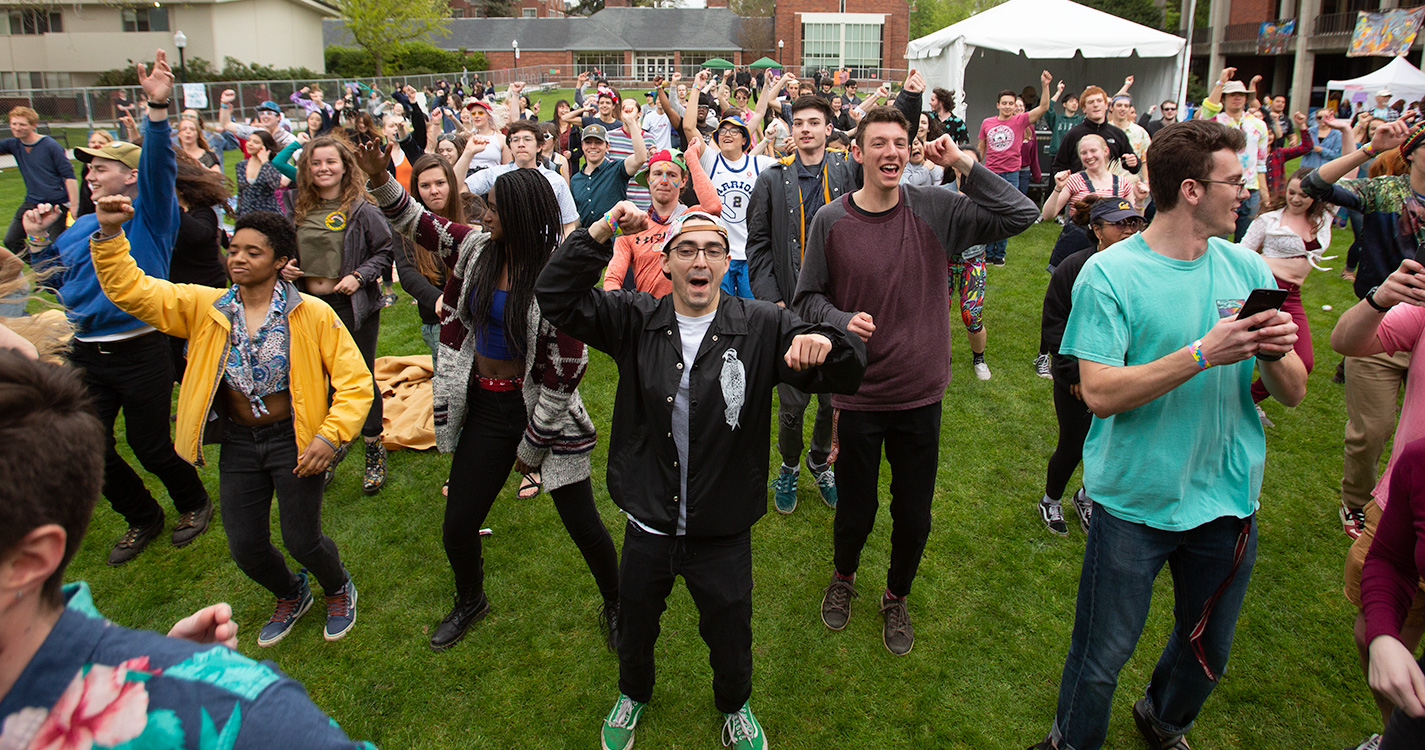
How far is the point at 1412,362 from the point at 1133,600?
48.6 inches

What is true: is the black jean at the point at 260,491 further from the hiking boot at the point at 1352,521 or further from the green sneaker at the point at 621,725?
the hiking boot at the point at 1352,521

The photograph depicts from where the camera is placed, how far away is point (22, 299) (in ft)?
9.05

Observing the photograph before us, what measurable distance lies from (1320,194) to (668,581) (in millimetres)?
3818

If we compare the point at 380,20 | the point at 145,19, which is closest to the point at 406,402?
the point at 145,19

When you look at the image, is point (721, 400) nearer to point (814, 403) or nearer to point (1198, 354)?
point (1198, 354)

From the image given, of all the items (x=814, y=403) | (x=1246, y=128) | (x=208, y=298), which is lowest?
(x=814, y=403)

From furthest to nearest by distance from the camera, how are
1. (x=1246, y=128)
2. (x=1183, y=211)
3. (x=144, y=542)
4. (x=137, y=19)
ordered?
(x=137, y=19)
(x=1246, y=128)
(x=144, y=542)
(x=1183, y=211)

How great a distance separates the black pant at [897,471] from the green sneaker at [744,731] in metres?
1.00

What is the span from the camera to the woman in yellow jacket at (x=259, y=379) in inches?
136


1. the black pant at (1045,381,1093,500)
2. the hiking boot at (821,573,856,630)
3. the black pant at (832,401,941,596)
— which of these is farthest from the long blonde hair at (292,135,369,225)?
the black pant at (1045,381,1093,500)

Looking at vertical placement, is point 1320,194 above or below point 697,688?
above

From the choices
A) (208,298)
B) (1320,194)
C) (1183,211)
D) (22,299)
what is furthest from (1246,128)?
(22,299)

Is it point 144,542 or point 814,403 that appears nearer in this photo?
point 144,542

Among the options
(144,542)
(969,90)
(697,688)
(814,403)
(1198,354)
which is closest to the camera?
(1198,354)
